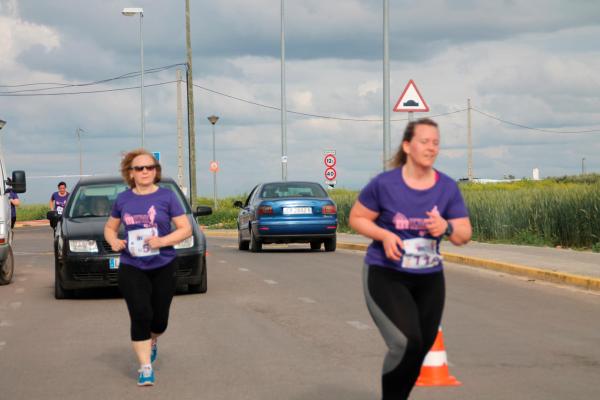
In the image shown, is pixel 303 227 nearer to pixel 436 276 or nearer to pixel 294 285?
pixel 294 285

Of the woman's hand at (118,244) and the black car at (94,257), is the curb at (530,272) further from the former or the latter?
the woman's hand at (118,244)

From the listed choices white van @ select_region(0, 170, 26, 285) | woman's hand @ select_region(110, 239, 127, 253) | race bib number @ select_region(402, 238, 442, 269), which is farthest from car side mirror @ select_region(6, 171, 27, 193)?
race bib number @ select_region(402, 238, 442, 269)

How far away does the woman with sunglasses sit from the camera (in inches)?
302

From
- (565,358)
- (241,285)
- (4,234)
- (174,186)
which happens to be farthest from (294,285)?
(565,358)

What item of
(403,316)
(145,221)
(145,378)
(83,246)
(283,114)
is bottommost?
(145,378)

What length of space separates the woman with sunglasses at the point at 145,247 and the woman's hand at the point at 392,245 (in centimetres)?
250

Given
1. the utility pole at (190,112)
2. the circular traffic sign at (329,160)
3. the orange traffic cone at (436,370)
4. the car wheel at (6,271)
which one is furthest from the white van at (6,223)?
the utility pole at (190,112)

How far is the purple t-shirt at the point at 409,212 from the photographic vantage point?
220 inches

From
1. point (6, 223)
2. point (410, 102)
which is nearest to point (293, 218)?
point (410, 102)

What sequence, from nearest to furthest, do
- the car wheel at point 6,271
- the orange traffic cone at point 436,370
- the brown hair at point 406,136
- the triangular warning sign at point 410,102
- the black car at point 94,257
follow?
1. the brown hair at point 406,136
2. the orange traffic cone at point 436,370
3. the black car at point 94,257
4. the car wheel at point 6,271
5. the triangular warning sign at point 410,102

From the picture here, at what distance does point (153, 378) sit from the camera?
7.74 m

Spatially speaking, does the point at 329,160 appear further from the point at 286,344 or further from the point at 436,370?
the point at 436,370

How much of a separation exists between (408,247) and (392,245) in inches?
5.8

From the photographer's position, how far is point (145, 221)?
25.3ft
